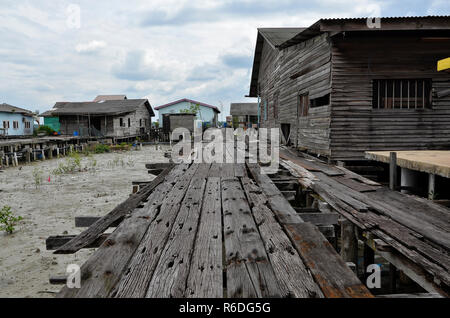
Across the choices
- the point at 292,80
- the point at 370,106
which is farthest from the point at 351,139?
the point at 292,80

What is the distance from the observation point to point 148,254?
2.53m

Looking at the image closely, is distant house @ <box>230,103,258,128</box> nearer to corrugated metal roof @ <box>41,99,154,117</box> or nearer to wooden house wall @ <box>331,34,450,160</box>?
corrugated metal roof @ <box>41,99,154,117</box>

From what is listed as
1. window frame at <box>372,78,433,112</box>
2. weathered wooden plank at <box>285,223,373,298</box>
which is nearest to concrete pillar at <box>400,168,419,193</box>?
window frame at <box>372,78,433,112</box>

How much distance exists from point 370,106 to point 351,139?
1.11 meters

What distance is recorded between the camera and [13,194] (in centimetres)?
1157

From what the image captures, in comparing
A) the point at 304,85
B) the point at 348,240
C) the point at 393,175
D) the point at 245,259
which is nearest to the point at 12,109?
the point at 304,85

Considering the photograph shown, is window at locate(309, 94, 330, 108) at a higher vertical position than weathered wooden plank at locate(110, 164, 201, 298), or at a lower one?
higher

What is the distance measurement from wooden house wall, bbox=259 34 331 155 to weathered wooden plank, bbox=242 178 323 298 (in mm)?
7663

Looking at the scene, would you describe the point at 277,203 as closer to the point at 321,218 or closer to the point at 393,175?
the point at 321,218

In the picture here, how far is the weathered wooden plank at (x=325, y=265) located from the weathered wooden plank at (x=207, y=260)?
61cm

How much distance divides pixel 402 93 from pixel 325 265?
9478 mm

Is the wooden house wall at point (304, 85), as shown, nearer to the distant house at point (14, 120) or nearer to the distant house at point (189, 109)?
the distant house at point (14, 120)

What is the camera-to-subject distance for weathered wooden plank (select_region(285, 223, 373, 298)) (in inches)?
76.6

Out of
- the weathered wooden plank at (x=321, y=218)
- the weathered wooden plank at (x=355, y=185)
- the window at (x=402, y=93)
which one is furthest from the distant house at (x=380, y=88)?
the weathered wooden plank at (x=321, y=218)
